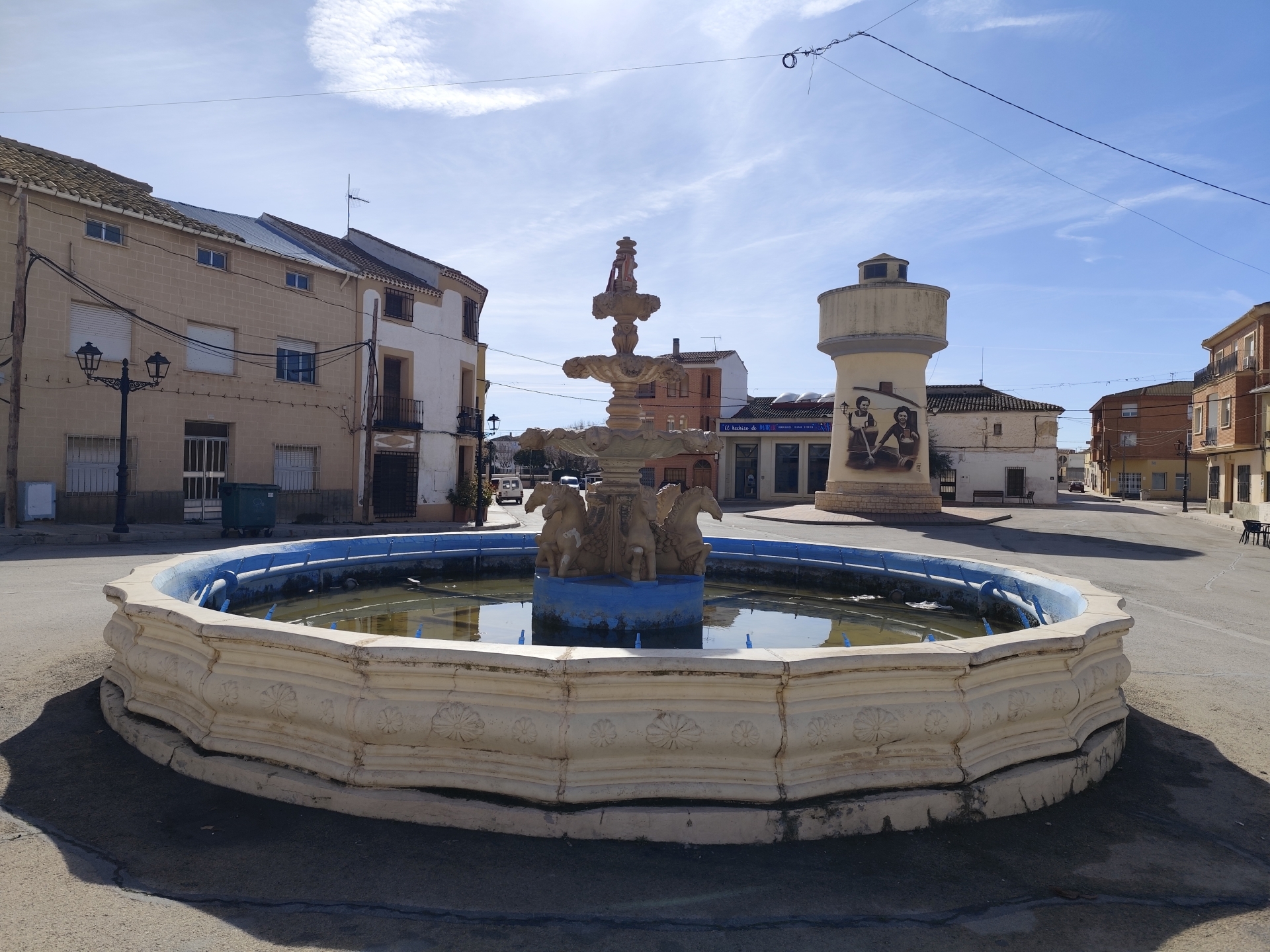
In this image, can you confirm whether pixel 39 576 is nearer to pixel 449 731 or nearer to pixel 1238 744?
pixel 449 731

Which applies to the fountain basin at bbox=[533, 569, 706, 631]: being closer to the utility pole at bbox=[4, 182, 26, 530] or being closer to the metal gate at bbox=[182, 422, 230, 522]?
the utility pole at bbox=[4, 182, 26, 530]

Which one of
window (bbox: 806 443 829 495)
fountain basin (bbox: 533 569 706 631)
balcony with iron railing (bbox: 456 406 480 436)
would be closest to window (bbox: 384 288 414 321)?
balcony with iron railing (bbox: 456 406 480 436)

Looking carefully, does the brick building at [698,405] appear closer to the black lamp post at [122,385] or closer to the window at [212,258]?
the window at [212,258]

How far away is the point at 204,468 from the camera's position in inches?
839

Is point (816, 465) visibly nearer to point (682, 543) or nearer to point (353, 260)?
point (353, 260)

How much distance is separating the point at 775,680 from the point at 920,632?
4536 millimetres

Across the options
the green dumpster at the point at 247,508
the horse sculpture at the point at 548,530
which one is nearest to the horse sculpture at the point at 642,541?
the horse sculpture at the point at 548,530

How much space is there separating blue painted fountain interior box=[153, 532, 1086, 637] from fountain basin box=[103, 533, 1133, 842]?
1.87 meters

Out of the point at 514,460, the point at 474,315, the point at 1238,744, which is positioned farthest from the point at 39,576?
the point at 514,460

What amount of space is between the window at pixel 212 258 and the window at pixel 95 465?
5.53 meters

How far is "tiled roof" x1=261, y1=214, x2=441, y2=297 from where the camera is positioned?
25.6 meters

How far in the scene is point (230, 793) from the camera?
349 centimetres

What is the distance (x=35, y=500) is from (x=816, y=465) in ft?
123

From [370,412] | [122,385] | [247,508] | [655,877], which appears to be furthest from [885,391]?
[655,877]
